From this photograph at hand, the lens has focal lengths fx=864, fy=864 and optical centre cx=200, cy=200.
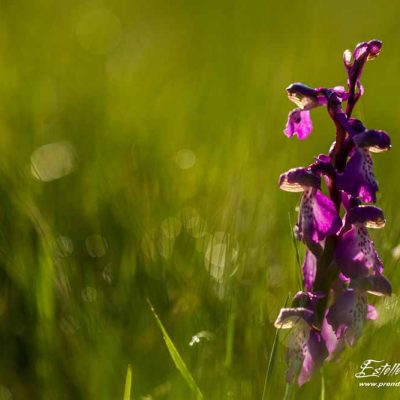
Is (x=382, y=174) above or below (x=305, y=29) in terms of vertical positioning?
below

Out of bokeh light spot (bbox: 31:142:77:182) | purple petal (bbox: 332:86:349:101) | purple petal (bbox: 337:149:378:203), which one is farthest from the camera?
bokeh light spot (bbox: 31:142:77:182)

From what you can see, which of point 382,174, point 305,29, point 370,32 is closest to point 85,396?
point 382,174

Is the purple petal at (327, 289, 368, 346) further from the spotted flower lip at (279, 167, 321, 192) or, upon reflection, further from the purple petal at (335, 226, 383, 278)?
the spotted flower lip at (279, 167, 321, 192)

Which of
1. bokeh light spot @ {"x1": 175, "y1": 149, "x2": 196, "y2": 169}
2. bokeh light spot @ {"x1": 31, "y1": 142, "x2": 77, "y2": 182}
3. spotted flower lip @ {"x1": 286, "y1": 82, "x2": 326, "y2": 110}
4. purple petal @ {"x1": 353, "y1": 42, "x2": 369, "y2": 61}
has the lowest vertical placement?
bokeh light spot @ {"x1": 175, "y1": 149, "x2": 196, "y2": 169}

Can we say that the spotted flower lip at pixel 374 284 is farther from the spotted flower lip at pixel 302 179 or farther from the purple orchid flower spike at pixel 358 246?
the spotted flower lip at pixel 302 179

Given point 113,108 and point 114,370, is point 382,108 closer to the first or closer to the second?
point 113,108

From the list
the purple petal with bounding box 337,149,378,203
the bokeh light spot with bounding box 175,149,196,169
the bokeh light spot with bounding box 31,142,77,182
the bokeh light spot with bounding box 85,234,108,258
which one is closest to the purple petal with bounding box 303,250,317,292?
the purple petal with bounding box 337,149,378,203

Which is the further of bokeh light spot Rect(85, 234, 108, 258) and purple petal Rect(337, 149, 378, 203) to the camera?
bokeh light spot Rect(85, 234, 108, 258)
